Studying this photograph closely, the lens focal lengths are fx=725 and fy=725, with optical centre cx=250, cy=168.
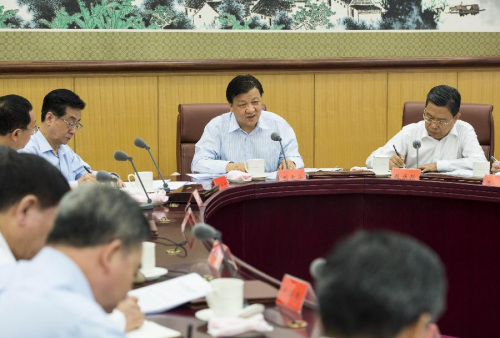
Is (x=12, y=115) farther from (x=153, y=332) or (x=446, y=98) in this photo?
(x=446, y=98)

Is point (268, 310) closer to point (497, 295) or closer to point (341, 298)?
point (341, 298)

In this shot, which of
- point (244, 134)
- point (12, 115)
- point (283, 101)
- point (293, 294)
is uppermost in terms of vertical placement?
point (283, 101)

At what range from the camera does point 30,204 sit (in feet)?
5.33

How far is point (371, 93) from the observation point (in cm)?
570

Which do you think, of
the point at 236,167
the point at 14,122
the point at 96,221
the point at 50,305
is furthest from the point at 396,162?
the point at 50,305

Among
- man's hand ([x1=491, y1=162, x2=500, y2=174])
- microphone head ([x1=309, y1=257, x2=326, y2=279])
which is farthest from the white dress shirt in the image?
microphone head ([x1=309, y1=257, x2=326, y2=279])

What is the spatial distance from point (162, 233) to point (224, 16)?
3.23m

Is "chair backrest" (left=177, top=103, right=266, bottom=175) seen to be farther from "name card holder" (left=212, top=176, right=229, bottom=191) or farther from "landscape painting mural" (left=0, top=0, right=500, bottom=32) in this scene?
"landscape painting mural" (left=0, top=0, right=500, bottom=32)

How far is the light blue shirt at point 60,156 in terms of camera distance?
12.2 feet

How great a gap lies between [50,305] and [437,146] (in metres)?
3.47

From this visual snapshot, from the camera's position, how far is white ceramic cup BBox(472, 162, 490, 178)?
3.57m

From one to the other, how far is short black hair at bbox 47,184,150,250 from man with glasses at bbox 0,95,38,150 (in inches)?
82.6

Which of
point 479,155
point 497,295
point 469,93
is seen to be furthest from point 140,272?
point 469,93

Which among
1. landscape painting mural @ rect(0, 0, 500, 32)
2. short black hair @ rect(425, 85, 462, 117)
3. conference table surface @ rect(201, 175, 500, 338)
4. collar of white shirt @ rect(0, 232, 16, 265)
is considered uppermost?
landscape painting mural @ rect(0, 0, 500, 32)
